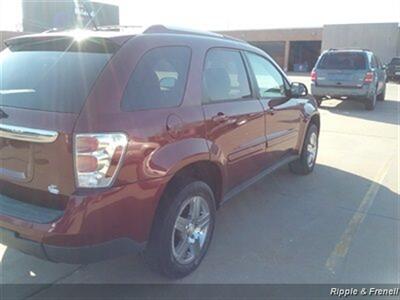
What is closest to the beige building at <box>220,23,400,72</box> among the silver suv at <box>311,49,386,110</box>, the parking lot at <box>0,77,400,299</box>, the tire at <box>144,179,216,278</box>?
the silver suv at <box>311,49,386,110</box>

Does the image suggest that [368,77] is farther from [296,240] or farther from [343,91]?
[296,240]

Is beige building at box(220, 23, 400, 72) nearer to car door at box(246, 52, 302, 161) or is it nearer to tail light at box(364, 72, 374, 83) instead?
tail light at box(364, 72, 374, 83)

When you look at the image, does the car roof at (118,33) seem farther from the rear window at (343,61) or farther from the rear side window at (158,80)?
the rear window at (343,61)

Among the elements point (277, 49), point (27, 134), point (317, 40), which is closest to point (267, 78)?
point (27, 134)

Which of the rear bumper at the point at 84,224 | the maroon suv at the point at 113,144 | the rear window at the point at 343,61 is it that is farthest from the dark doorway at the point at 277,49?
the rear bumper at the point at 84,224

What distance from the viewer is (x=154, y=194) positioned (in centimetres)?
290

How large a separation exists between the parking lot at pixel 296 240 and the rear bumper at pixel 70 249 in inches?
22.8

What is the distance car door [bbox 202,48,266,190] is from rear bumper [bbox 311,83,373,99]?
9365mm

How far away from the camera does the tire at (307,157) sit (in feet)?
19.8

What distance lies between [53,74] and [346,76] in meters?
11.5

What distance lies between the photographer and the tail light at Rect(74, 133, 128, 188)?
2578mm

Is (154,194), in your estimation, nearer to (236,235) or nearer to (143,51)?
(143,51)

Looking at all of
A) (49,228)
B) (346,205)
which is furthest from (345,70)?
(49,228)

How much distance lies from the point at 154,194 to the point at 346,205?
2977mm
